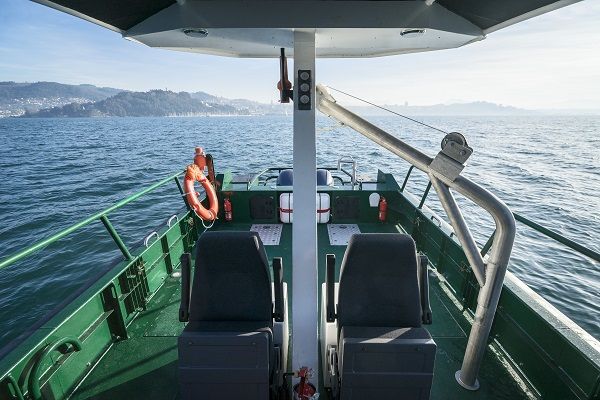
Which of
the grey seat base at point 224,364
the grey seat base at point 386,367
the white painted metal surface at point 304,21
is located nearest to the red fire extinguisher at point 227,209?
the white painted metal surface at point 304,21

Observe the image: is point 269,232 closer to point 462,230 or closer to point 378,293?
point 378,293

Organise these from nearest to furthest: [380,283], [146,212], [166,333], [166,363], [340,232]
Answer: [380,283] → [166,363] → [166,333] → [340,232] → [146,212]

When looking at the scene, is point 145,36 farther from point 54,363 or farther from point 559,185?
point 559,185

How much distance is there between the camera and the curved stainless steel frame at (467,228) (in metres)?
2.69

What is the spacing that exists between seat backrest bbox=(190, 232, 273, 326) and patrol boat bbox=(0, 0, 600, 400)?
0.05ft

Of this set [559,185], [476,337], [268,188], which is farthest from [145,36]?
[559,185]

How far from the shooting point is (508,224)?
265 cm

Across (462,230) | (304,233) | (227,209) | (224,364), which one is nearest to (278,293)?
(304,233)

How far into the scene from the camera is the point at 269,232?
7.38 meters

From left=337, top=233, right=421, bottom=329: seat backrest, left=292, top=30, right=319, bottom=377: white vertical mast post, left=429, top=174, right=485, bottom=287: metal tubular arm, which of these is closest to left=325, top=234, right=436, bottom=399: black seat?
left=337, top=233, right=421, bottom=329: seat backrest

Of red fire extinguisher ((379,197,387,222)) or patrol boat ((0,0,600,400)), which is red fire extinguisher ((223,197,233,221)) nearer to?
patrol boat ((0,0,600,400))

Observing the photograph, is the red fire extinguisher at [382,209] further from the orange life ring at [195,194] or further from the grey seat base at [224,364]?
the grey seat base at [224,364]

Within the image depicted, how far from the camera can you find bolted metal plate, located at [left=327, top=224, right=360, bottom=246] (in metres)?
6.82

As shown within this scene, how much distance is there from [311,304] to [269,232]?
437 centimetres
